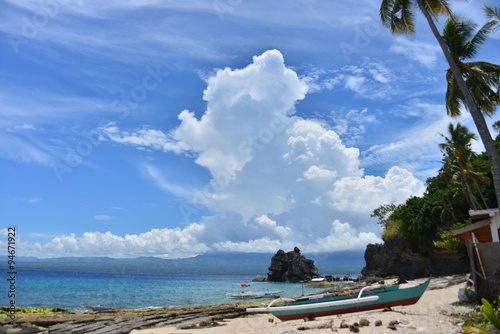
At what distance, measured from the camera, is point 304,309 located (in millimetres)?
15977

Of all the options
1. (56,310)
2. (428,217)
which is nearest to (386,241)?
(428,217)

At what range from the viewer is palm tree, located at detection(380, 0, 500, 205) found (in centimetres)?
1527

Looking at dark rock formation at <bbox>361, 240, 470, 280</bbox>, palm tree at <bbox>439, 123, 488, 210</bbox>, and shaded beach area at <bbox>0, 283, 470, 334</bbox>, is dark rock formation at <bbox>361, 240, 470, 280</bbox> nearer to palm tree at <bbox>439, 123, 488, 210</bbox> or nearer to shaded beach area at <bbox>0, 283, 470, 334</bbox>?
palm tree at <bbox>439, 123, 488, 210</bbox>

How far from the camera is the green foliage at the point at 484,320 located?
27.0 ft

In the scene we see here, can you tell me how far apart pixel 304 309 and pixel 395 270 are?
44.6 meters

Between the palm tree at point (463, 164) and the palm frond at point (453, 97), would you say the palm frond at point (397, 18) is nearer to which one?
the palm frond at point (453, 97)

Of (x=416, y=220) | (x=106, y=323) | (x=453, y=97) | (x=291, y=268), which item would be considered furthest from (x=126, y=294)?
(x=453, y=97)

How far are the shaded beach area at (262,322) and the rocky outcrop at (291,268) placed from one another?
2531 inches

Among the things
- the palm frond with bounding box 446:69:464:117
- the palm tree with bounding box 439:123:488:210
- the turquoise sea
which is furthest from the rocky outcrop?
the palm frond with bounding box 446:69:464:117

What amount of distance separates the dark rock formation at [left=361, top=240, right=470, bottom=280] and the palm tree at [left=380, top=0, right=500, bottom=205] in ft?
82.6

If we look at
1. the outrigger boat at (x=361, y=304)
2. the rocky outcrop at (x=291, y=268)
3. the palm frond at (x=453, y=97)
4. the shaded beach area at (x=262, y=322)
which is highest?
the palm frond at (x=453, y=97)

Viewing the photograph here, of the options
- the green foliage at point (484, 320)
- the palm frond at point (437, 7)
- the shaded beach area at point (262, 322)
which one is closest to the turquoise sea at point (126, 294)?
the shaded beach area at point (262, 322)

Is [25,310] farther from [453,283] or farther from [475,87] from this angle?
[475,87]

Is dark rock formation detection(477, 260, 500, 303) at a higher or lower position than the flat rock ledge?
higher
